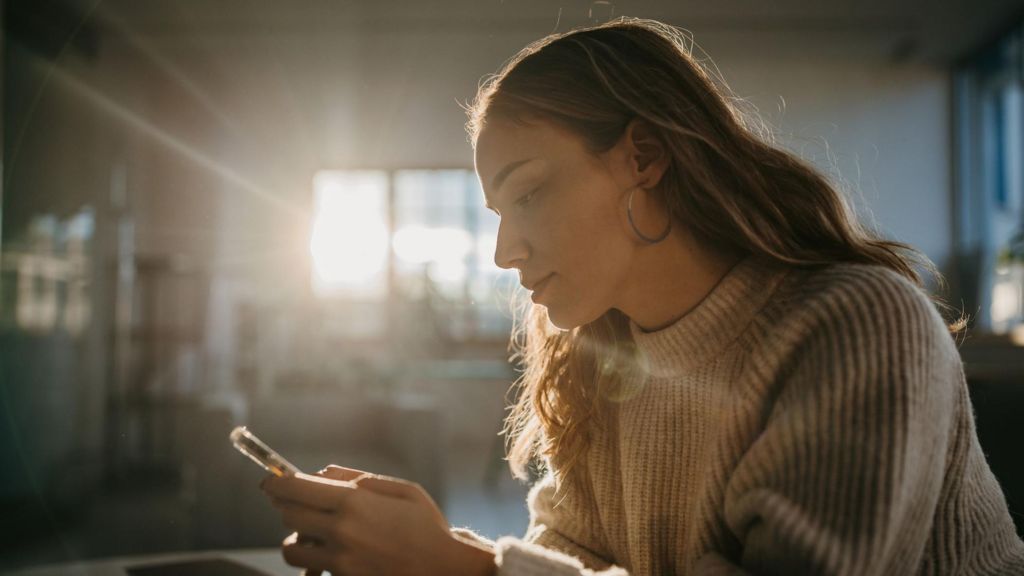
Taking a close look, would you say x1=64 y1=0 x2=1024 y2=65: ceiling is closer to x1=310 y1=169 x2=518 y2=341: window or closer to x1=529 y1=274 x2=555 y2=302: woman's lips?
x1=310 y1=169 x2=518 y2=341: window

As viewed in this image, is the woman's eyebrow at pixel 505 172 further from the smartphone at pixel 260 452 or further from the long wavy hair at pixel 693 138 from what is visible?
the smartphone at pixel 260 452

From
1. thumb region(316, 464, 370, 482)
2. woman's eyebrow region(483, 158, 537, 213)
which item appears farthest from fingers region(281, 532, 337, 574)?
woman's eyebrow region(483, 158, 537, 213)

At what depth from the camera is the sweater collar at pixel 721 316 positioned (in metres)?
0.66

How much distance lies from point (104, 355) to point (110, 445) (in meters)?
0.52

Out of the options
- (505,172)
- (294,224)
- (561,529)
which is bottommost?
(561,529)

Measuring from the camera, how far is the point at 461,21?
3770mm

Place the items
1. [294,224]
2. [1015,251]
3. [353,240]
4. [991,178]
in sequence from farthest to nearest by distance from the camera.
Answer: [294,224] < [353,240] < [991,178] < [1015,251]

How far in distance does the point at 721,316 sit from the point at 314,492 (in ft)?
1.33

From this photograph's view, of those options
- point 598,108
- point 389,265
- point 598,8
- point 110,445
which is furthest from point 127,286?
point 598,108

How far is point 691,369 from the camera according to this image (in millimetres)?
696

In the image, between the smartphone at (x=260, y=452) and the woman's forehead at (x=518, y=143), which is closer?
the smartphone at (x=260, y=452)

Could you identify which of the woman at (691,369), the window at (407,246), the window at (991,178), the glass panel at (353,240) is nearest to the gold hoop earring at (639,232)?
the woman at (691,369)

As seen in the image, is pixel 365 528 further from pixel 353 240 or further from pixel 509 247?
pixel 353 240

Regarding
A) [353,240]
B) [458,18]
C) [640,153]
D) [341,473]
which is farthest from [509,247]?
[353,240]
